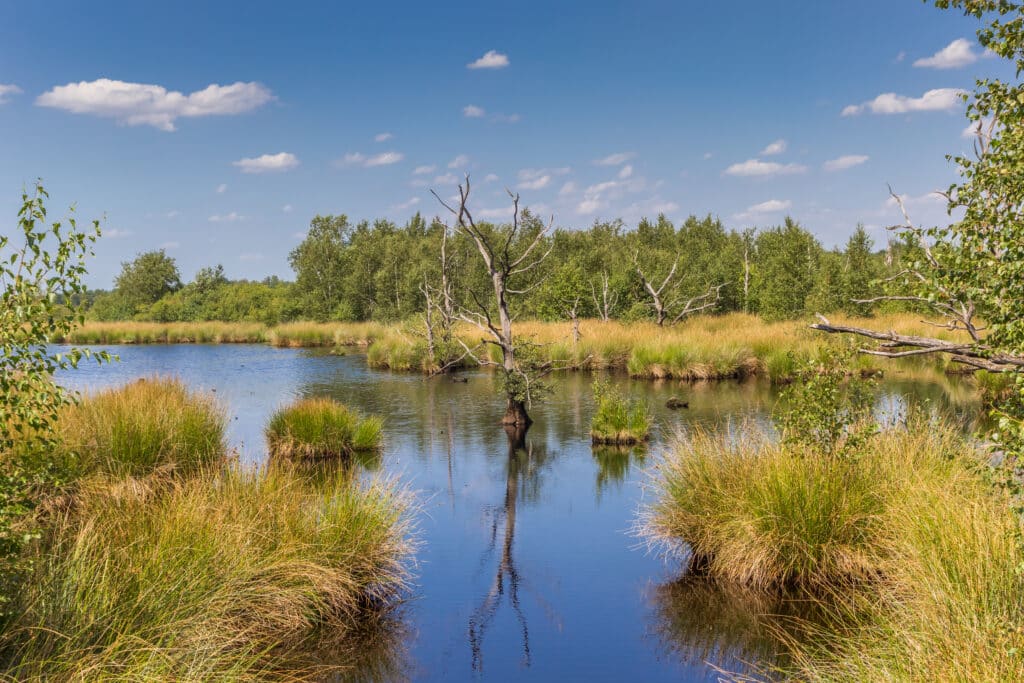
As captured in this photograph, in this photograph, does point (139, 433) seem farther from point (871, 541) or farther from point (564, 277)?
point (564, 277)

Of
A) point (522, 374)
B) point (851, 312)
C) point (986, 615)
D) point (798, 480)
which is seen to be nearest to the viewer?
point (986, 615)

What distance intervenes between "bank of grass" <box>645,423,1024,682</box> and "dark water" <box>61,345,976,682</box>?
0.50 m

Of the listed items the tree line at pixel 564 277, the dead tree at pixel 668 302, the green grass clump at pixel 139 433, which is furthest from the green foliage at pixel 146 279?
the green grass clump at pixel 139 433

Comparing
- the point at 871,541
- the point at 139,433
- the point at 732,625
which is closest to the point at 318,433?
the point at 139,433

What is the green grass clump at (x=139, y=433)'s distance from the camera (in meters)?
10.0

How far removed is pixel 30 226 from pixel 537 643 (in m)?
5.38

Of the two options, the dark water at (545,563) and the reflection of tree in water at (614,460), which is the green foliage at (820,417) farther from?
the reflection of tree in water at (614,460)

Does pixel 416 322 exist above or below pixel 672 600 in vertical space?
above

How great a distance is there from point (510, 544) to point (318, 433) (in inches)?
233

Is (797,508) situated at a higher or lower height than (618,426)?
higher

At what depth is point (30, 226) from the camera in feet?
14.6

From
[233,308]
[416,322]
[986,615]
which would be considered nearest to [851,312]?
[416,322]

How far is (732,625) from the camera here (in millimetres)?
7324

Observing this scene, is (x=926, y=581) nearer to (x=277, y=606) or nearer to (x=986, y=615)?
(x=986, y=615)
